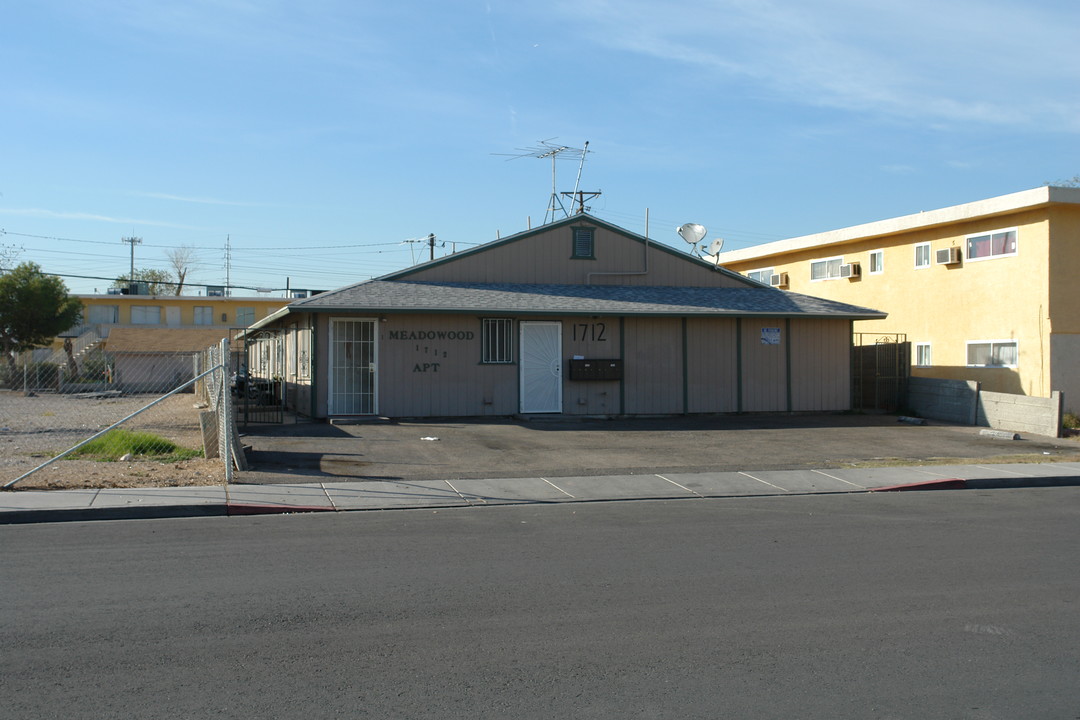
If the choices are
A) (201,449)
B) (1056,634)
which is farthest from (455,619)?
(201,449)

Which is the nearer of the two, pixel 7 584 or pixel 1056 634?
pixel 1056 634

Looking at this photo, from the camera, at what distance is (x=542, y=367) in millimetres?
23500

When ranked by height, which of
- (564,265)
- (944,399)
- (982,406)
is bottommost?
(982,406)

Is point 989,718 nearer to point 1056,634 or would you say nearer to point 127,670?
point 1056,634

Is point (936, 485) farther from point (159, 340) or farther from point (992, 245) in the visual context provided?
point (159, 340)

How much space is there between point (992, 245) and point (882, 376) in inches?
184

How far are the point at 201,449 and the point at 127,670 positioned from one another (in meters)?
11.4

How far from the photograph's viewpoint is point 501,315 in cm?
2292

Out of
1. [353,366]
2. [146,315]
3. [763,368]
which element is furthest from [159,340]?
[763,368]

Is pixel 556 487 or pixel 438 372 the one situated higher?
pixel 438 372

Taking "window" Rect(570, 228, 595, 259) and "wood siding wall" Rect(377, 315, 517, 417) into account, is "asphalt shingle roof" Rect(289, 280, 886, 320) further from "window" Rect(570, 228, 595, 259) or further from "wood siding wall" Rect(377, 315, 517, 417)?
"window" Rect(570, 228, 595, 259)

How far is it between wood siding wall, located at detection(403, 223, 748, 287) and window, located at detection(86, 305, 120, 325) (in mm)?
43444

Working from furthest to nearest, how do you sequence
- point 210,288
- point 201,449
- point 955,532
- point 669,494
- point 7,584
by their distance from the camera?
point 210,288, point 201,449, point 669,494, point 955,532, point 7,584

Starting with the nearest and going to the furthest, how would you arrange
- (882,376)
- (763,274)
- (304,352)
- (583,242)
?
(304,352), (583,242), (882,376), (763,274)
